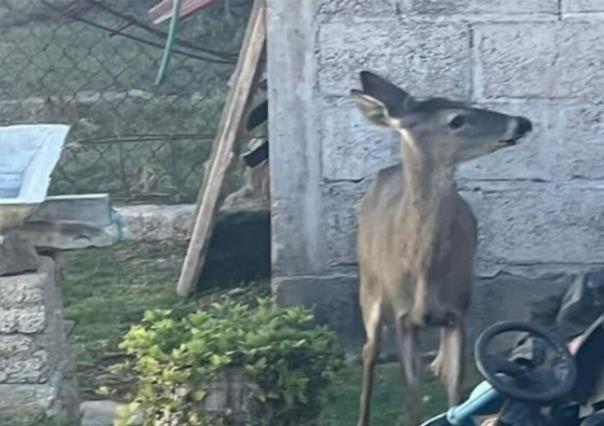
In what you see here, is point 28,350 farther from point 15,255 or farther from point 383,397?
point 383,397

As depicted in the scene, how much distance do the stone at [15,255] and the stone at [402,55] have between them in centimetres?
151

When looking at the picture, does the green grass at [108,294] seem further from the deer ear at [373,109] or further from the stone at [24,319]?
the deer ear at [373,109]

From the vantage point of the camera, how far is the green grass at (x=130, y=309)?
6.59m

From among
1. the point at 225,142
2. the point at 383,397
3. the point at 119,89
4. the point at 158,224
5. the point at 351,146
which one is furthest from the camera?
the point at 119,89

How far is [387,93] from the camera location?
6105 millimetres

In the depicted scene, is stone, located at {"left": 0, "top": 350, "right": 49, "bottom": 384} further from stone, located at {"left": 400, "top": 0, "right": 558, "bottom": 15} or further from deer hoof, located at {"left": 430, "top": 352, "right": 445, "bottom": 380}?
stone, located at {"left": 400, "top": 0, "right": 558, "bottom": 15}

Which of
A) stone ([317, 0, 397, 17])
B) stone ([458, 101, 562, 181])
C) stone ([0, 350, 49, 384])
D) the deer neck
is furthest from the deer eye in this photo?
stone ([0, 350, 49, 384])

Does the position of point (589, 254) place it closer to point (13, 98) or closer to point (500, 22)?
point (500, 22)

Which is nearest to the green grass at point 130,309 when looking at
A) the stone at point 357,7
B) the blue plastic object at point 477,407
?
the stone at point 357,7

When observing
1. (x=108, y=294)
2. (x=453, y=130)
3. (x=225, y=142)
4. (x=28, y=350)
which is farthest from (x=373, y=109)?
(x=108, y=294)

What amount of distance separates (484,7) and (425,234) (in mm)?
1200

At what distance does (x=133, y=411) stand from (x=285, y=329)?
0.53 meters

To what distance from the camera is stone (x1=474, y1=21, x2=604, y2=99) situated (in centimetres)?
679

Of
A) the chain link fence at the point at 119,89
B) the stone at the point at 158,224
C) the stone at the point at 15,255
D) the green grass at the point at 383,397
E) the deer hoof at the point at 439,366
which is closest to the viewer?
the stone at the point at 15,255
